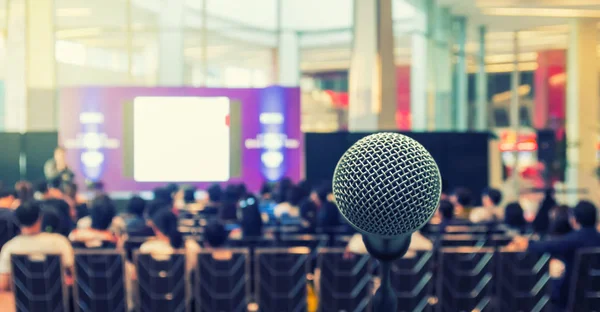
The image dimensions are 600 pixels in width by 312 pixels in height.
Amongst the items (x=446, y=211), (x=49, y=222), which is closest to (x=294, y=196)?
(x=446, y=211)

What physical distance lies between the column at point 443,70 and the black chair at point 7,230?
12129 millimetres

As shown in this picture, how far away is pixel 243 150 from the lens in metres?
12.4

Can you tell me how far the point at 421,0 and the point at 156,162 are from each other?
7.54 m

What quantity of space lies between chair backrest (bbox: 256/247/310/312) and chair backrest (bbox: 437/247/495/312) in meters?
0.91

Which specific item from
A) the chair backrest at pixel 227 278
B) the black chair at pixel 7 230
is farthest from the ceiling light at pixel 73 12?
the chair backrest at pixel 227 278

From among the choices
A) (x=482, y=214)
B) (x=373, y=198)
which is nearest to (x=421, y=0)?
(x=482, y=214)

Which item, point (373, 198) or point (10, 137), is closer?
point (373, 198)

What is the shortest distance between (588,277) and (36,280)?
11.8 feet

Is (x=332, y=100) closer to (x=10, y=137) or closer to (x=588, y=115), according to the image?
(x=588, y=115)

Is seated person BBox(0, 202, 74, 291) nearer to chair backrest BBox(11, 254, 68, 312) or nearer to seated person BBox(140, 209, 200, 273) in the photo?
chair backrest BBox(11, 254, 68, 312)

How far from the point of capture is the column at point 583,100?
18.7 meters

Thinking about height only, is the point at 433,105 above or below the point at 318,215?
above

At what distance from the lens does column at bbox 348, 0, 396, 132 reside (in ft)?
42.7

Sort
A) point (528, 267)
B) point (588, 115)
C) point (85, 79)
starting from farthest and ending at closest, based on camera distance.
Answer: point (588, 115), point (85, 79), point (528, 267)
